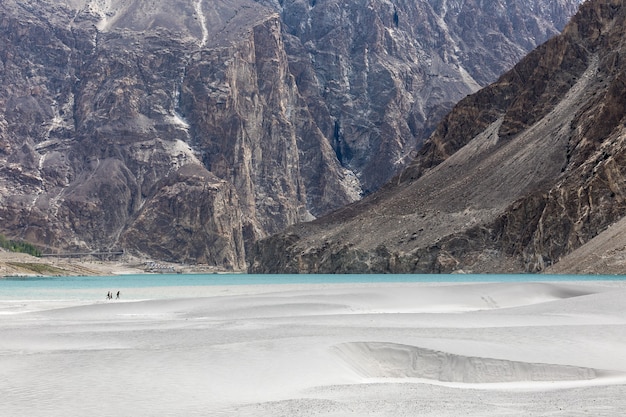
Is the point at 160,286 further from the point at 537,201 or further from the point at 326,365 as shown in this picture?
the point at 326,365

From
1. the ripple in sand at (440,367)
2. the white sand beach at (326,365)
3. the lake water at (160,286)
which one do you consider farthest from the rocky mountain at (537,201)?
the ripple in sand at (440,367)

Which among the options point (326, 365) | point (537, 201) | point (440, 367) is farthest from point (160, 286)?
point (440, 367)

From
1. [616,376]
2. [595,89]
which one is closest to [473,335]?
[616,376]

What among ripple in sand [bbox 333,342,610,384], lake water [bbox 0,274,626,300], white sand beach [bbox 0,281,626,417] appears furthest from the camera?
lake water [bbox 0,274,626,300]

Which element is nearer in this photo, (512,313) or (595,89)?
(512,313)

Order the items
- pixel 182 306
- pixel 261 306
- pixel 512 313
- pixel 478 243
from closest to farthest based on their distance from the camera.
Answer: pixel 512 313, pixel 261 306, pixel 182 306, pixel 478 243

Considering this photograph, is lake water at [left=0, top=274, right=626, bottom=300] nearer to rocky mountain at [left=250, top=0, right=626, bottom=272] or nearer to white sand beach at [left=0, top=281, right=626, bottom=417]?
rocky mountain at [left=250, top=0, right=626, bottom=272]

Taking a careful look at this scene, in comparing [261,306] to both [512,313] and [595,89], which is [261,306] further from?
[595,89]

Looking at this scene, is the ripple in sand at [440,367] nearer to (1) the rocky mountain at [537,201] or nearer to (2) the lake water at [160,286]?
(2) the lake water at [160,286]

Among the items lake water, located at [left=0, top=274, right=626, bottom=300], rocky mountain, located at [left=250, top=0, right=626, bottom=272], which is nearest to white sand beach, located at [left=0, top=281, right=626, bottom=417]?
lake water, located at [left=0, top=274, right=626, bottom=300]
